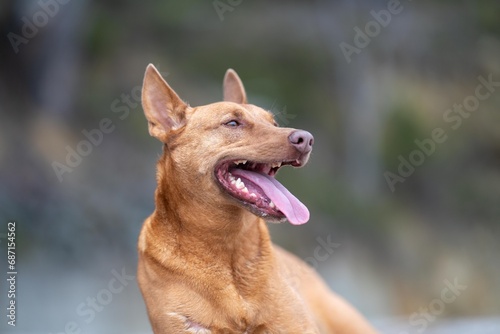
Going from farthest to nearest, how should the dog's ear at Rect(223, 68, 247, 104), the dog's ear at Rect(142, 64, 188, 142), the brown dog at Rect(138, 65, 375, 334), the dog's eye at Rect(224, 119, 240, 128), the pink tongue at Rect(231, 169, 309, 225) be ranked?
1. the dog's ear at Rect(223, 68, 247, 104)
2. the dog's ear at Rect(142, 64, 188, 142)
3. the dog's eye at Rect(224, 119, 240, 128)
4. the brown dog at Rect(138, 65, 375, 334)
5. the pink tongue at Rect(231, 169, 309, 225)

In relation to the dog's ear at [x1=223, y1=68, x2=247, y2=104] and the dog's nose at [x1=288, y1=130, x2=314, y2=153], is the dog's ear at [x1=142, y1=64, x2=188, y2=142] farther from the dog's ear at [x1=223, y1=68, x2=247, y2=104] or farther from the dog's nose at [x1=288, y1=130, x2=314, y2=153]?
the dog's nose at [x1=288, y1=130, x2=314, y2=153]

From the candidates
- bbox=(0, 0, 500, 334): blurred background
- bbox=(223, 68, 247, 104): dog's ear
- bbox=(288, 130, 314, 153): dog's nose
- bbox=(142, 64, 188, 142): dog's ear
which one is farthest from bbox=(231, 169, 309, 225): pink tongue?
bbox=(0, 0, 500, 334): blurred background

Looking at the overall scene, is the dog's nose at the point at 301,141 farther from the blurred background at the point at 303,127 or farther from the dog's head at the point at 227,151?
the blurred background at the point at 303,127

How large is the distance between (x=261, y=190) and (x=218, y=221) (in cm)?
36

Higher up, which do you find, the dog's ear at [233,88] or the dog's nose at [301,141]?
the dog's ear at [233,88]

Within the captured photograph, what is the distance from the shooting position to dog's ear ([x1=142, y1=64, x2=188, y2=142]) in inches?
192

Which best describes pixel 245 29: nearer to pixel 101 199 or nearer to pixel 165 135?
pixel 101 199

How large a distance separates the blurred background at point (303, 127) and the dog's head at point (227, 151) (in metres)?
4.47

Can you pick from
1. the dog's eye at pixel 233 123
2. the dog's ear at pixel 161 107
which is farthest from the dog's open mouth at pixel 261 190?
the dog's ear at pixel 161 107

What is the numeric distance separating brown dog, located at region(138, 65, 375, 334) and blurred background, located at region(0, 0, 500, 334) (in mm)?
4417

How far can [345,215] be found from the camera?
1037 centimetres

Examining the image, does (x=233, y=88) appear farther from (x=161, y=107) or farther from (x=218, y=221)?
(x=218, y=221)

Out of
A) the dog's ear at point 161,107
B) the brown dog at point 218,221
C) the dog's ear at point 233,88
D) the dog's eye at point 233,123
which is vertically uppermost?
the dog's ear at point 233,88

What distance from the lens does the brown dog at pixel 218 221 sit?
4.44 meters
